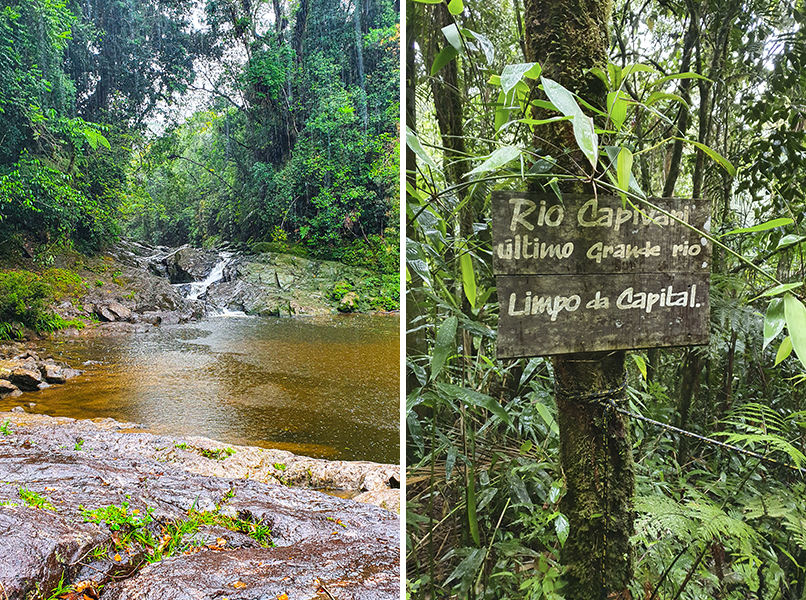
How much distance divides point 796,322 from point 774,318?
29 millimetres

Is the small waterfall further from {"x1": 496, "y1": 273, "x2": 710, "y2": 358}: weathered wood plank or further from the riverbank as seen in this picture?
{"x1": 496, "y1": 273, "x2": 710, "y2": 358}: weathered wood plank

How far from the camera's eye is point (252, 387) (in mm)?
2285

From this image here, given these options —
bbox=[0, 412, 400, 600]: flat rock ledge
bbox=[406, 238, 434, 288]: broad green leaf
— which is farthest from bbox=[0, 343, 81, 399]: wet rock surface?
bbox=[406, 238, 434, 288]: broad green leaf

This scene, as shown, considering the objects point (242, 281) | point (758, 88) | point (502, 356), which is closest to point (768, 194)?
point (758, 88)

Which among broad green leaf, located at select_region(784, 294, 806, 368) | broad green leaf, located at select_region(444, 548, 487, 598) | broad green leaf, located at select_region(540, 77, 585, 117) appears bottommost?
broad green leaf, located at select_region(444, 548, 487, 598)

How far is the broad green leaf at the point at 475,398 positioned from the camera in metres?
0.47

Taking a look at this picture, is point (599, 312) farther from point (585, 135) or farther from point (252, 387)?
point (252, 387)

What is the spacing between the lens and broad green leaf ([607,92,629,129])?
0.42m

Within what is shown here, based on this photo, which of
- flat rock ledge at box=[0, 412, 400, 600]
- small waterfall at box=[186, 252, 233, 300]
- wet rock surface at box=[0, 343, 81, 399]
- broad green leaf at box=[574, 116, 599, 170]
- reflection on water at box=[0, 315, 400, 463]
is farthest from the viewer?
small waterfall at box=[186, 252, 233, 300]

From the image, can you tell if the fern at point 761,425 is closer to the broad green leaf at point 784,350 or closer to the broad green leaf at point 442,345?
the broad green leaf at point 784,350

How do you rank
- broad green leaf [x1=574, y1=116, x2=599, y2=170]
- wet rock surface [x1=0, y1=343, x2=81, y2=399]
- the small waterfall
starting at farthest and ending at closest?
the small waterfall
wet rock surface [x1=0, y1=343, x2=81, y2=399]
broad green leaf [x1=574, y1=116, x2=599, y2=170]

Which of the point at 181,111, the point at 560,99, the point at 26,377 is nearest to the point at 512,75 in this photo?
the point at 560,99

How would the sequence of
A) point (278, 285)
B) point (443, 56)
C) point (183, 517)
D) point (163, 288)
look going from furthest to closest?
point (278, 285)
point (163, 288)
point (183, 517)
point (443, 56)

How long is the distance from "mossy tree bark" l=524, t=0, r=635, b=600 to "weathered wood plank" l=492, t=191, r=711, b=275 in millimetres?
70
